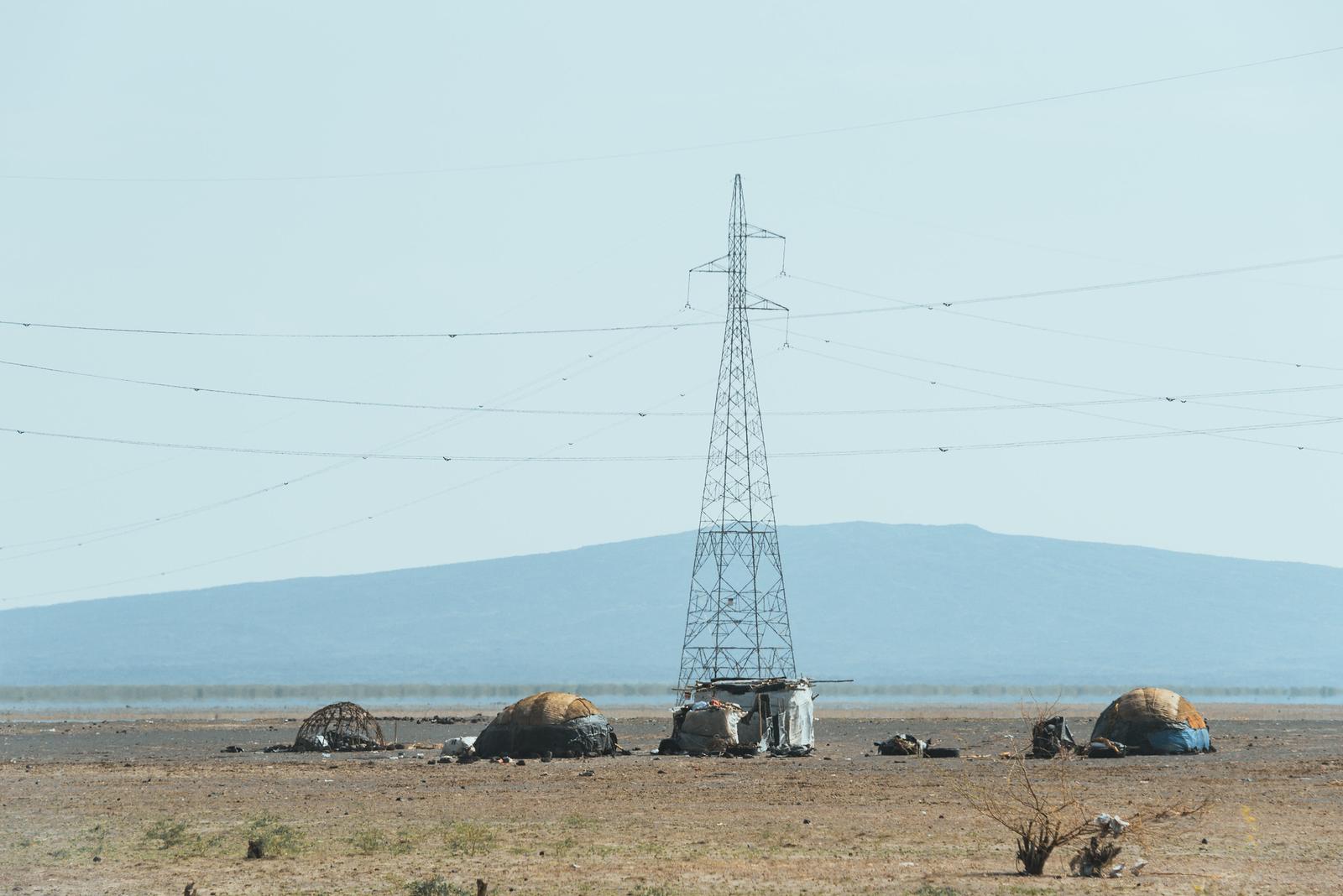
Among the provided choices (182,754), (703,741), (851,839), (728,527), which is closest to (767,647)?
(728,527)

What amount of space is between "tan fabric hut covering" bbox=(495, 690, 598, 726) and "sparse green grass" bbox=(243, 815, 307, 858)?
24.5 meters

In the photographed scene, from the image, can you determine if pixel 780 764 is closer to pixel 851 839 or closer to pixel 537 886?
pixel 851 839

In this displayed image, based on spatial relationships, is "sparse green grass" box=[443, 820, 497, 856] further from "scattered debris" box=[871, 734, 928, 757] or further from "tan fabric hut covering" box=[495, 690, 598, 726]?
"scattered debris" box=[871, 734, 928, 757]

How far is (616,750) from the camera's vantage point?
200 ft

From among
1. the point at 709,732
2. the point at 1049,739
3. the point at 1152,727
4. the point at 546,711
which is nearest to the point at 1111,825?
the point at 1049,739

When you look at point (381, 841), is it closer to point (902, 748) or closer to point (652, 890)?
point (652, 890)

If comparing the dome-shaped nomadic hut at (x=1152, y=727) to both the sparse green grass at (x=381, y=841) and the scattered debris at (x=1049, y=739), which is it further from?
the sparse green grass at (x=381, y=841)

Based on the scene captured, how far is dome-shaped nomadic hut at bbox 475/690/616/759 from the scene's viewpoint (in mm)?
58562

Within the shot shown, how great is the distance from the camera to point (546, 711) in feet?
195

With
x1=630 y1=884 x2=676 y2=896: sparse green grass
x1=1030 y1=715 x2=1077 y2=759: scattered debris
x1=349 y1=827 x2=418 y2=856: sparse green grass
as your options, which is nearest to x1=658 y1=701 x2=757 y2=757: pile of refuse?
x1=1030 y1=715 x2=1077 y2=759: scattered debris

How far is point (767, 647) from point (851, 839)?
1692 inches

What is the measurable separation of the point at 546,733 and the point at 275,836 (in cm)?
2810

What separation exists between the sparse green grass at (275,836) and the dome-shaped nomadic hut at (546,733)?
24.1m

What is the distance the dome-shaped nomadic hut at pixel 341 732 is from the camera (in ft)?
214
